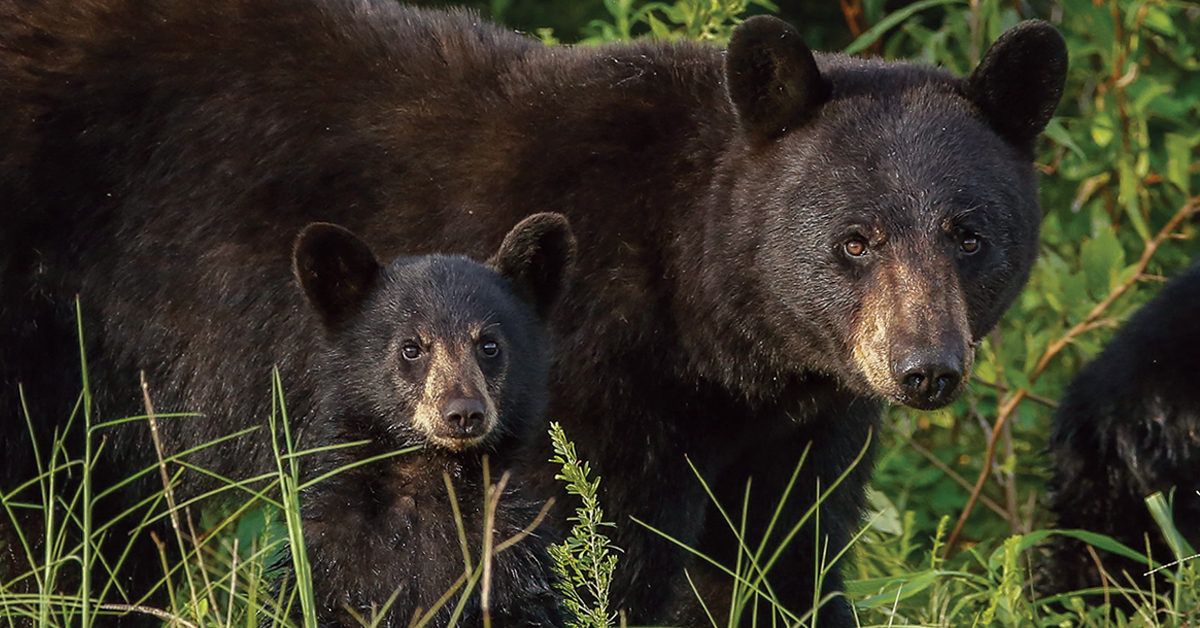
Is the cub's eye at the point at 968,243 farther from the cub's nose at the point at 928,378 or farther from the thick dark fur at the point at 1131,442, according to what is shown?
the thick dark fur at the point at 1131,442

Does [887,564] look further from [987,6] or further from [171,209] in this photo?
[171,209]

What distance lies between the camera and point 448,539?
3.96m

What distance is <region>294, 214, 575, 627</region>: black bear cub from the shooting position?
3.90 metres

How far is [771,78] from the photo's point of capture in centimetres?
468

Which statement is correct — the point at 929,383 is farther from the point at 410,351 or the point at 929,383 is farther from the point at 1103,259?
the point at 1103,259

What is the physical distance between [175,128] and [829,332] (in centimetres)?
196

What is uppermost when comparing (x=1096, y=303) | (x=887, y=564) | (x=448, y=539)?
(x=448, y=539)

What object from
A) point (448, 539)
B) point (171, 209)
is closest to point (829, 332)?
point (448, 539)

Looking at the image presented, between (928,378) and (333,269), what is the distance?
4.77 ft

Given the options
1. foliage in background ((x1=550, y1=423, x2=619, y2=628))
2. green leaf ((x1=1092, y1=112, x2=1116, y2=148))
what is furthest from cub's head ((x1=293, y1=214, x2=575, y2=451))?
green leaf ((x1=1092, y1=112, x2=1116, y2=148))

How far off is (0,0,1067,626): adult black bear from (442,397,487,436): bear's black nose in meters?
0.88

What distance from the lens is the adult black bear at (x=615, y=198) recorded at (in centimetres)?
461

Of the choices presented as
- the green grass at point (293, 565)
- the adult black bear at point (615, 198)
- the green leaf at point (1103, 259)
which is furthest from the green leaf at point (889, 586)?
the green leaf at point (1103, 259)

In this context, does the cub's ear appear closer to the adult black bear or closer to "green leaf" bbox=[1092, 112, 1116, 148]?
the adult black bear
